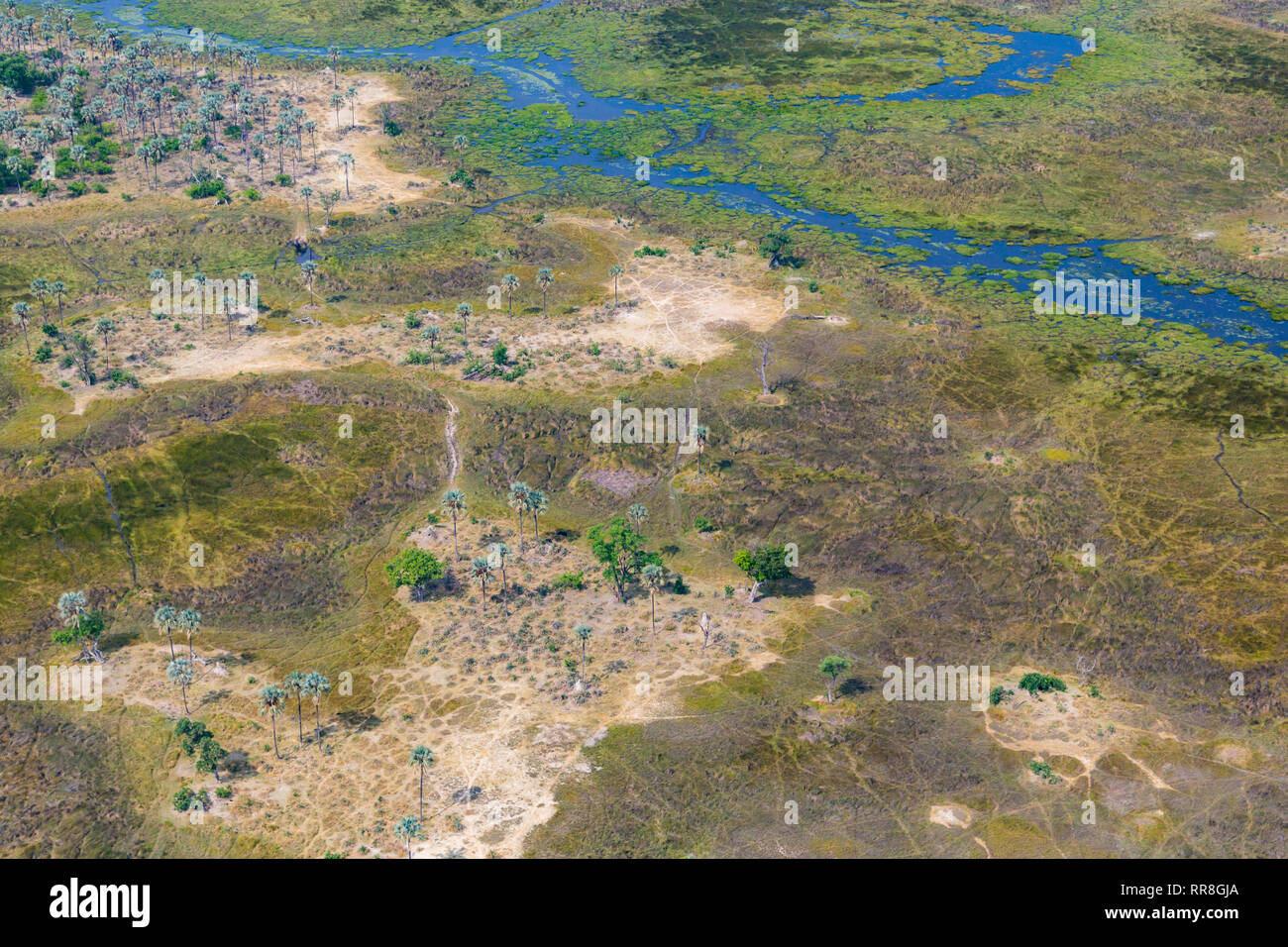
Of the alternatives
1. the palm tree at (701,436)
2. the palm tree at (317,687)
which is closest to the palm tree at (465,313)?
the palm tree at (701,436)

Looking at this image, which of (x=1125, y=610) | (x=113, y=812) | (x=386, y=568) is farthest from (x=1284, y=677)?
(x=113, y=812)

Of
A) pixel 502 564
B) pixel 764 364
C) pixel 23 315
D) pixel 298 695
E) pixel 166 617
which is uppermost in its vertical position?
pixel 23 315

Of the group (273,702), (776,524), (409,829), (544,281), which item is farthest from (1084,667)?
(544,281)

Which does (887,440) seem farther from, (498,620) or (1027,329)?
(498,620)

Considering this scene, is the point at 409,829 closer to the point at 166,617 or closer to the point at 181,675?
the point at 181,675

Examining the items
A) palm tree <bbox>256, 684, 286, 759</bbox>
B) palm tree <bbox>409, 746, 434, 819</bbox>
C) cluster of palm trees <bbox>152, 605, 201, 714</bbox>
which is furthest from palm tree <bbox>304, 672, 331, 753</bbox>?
cluster of palm trees <bbox>152, 605, 201, 714</bbox>

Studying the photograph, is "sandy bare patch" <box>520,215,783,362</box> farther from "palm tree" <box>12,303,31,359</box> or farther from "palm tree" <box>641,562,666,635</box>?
"palm tree" <box>12,303,31,359</box>

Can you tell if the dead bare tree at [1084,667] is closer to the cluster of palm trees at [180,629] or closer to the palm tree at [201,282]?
the cluster of palm trees at [180,629]
